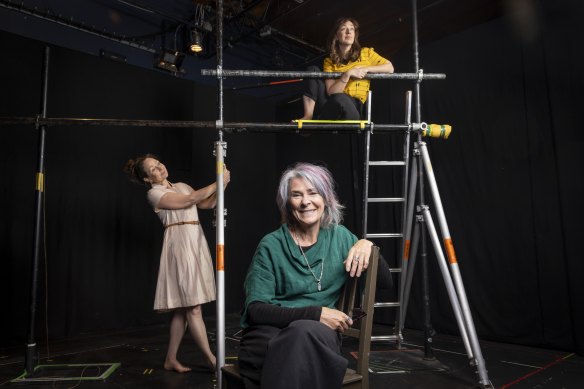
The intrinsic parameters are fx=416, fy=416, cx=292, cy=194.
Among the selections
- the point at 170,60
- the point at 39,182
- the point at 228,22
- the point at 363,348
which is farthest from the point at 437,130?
the point at 170,60

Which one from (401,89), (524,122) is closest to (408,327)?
(524,122)

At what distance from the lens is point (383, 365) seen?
310 centimetres

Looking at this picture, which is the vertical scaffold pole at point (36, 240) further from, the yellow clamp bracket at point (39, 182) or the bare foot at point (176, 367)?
the bare foot at point (176, 367)

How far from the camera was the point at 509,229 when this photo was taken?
154 inches

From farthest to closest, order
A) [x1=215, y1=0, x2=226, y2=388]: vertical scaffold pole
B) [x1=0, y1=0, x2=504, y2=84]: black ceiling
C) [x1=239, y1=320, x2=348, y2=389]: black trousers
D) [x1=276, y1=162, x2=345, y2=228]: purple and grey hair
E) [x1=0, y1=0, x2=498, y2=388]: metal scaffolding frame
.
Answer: [x1=0, y1=0, x2=504, y2=84]: black ceiling → [x1=0, y1=0, x2=498, y2=388]: metal scaffolding frame → [x1=215, y1=0, x2=226, y2=388]: vertical scaffold pole → [x1=276, y1=162, x2=345, y2=228]: purple and grey hair → [x1=239, y1=320, x2=348, y2=389]: black trousers

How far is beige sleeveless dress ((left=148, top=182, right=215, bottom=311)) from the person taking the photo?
2.96 meters

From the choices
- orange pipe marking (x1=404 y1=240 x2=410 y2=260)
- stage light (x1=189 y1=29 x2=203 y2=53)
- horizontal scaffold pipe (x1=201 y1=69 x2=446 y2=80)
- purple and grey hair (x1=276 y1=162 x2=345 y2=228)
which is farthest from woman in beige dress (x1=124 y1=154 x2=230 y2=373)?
stage light (x1=189 y1=29 x2=203 y2=53)

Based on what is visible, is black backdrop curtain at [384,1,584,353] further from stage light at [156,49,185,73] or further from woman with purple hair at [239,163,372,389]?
stage light at [156,49,185,73]

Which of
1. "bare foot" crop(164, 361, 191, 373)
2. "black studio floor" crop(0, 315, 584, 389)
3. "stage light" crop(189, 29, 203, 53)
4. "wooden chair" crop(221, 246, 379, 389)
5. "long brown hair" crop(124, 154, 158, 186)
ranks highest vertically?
"stage light" crop(189, 29, 203, 53)

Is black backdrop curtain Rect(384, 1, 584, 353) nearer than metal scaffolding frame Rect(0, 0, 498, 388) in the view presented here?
No

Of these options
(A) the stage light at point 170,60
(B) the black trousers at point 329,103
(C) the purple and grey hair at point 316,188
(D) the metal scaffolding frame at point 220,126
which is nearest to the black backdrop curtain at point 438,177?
(A) the stage light at point 170,60

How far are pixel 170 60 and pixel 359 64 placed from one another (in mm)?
3037

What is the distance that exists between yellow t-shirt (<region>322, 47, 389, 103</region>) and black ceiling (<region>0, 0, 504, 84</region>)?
4.66 feet

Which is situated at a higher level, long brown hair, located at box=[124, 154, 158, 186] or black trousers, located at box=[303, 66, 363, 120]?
black trousers, located at box=[303, 66, 363, 120]
